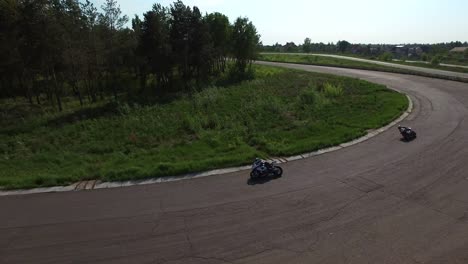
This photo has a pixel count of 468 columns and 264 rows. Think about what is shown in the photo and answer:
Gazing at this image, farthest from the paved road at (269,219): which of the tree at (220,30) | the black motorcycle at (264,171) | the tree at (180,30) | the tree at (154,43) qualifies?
the tree at (220,30)

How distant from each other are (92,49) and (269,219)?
25.7 m

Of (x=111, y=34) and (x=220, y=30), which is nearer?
(x=111, y=34)

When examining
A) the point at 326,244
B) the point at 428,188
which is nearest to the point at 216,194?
the point at 326,244

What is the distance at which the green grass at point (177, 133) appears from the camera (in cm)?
1215

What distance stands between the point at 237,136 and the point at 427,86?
952 inches

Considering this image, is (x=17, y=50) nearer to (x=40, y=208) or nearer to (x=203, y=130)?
(x=203, y=130)

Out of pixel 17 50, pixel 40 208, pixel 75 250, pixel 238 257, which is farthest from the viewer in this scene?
pixel 17 50

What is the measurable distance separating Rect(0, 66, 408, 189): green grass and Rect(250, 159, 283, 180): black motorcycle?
1531 millimetres

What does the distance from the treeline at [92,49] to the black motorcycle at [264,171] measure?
20753 millimetres

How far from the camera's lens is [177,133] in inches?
673

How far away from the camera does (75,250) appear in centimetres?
694

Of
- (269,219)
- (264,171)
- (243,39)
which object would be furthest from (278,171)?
(243,39)

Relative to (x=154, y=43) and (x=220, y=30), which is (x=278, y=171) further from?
(x=220, y=30)

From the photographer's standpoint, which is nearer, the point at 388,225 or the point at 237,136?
the point at 388,225
